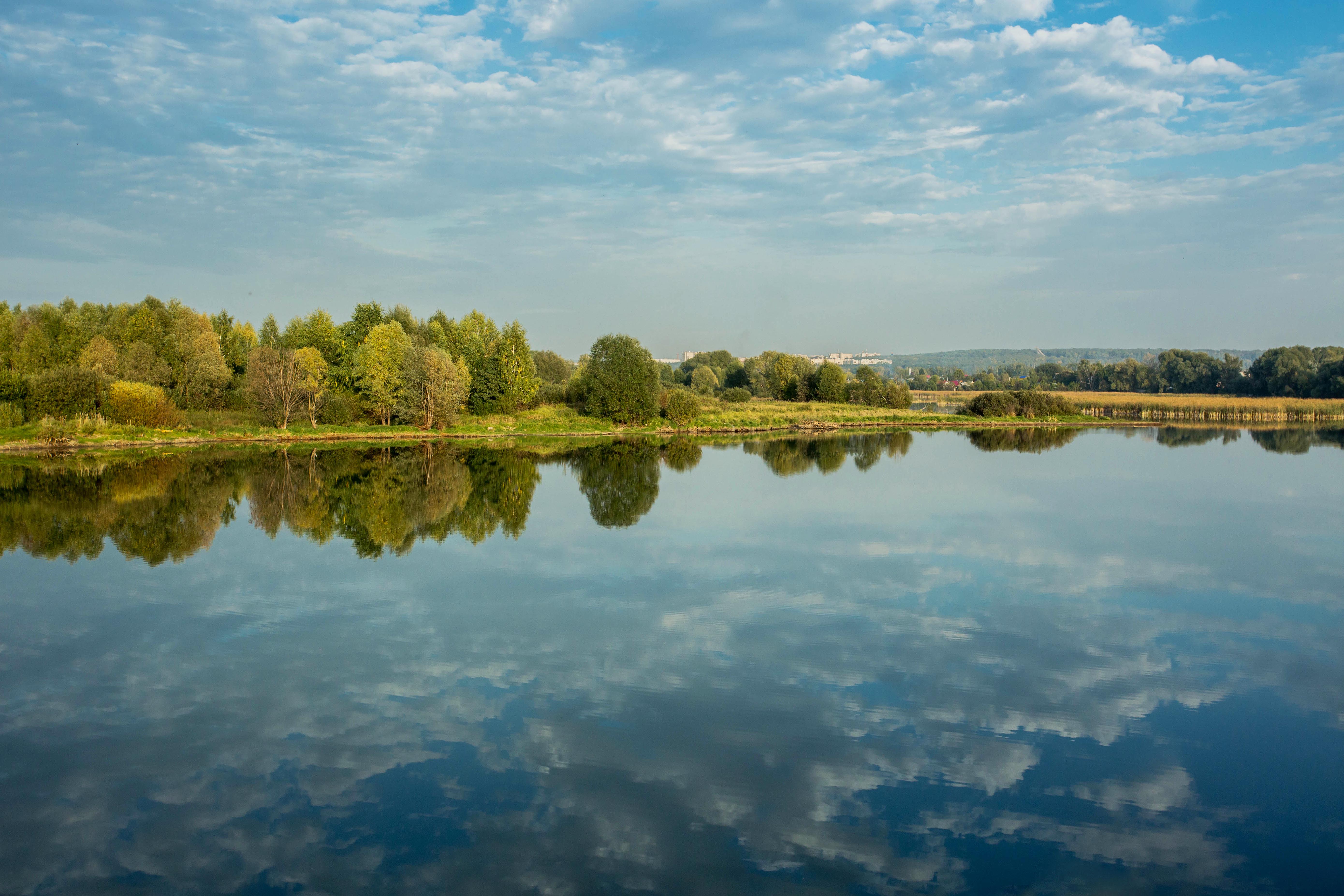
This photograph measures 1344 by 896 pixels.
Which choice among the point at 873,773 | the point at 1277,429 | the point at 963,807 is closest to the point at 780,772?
the point at 873,773

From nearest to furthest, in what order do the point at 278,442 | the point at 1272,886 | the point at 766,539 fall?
the point at 1272,886
the point at 766,539
the point at 278,442

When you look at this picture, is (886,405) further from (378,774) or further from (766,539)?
(378,774)

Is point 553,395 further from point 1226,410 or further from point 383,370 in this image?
point 1226,410

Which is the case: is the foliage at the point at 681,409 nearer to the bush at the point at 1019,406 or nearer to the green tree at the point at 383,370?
the green tree at the point at 383,370

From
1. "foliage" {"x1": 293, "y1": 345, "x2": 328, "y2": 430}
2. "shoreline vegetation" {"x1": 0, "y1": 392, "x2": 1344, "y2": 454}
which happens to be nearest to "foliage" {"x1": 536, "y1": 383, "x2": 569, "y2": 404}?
"shoreline vegetation" {"x1": 0, "y1": 392, "x2": 1344, "y2": 454}

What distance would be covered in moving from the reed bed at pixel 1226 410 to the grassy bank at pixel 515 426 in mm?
10198

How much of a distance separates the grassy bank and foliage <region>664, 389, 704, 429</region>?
432 mm

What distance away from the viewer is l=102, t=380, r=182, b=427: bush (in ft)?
117

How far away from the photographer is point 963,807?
6.21 m

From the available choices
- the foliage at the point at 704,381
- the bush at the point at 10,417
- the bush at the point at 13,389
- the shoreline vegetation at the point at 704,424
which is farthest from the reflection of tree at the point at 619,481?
the foliage at the point at 704,381

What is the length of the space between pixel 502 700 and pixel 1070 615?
773 centimetres

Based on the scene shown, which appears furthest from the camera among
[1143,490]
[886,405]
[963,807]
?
[886,405]

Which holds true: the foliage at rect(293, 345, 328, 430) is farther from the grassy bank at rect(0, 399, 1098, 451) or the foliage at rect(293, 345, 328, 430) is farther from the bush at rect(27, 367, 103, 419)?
the bush at rect(27, 367, 103, 419)

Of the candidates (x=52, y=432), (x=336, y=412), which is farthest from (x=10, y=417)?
(x=336, y=412)
